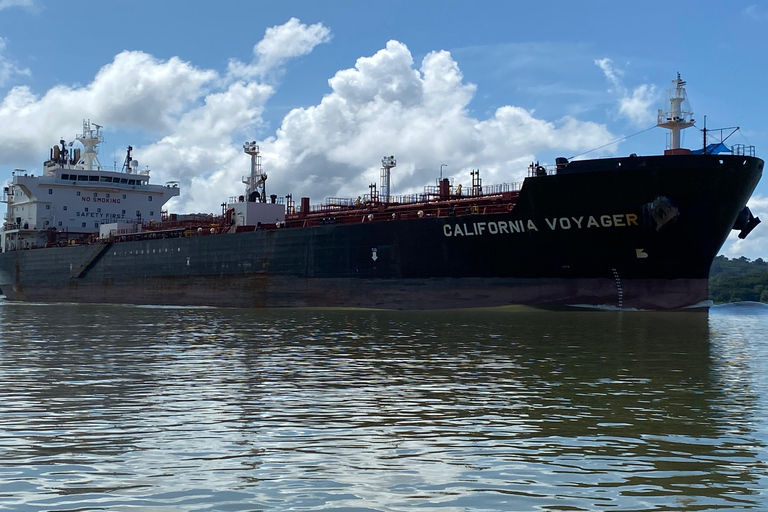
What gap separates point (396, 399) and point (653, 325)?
570 inches

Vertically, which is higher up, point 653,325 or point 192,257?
point 192,257

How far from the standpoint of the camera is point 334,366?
13438mm

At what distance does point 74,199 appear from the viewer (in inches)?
2212

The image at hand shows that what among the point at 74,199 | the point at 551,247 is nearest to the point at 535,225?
the point at 551,247

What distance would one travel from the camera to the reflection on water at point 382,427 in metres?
6.00

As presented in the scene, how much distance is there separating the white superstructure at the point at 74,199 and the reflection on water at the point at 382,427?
137ft

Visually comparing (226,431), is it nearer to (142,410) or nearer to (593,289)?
(142,410)

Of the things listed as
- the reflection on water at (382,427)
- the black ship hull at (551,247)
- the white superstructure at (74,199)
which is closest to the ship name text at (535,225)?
the black ship hull at (551,247)

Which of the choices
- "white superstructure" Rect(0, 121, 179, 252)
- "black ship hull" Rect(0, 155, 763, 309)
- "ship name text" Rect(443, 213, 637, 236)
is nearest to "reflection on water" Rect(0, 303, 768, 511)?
"ship name text" Rect(443, 213, 637, 236)

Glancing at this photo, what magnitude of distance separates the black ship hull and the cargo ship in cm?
5

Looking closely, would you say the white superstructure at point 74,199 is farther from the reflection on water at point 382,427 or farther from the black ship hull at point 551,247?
the reflection on water at point 382,427

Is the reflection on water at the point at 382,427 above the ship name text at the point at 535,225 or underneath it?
underneath

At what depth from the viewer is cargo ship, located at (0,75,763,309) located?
2702 cm

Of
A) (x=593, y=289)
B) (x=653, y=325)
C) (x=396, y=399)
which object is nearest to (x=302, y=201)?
(x=593, y=289)
